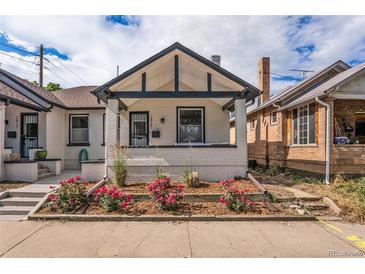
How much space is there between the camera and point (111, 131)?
844 centimetres

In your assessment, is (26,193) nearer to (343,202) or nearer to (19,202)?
(19,202)

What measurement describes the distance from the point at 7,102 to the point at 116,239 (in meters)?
7.78

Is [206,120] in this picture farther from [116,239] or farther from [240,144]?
[116,239]

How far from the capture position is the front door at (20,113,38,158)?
37.2 ft

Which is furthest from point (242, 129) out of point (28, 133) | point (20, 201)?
point (28, 133)

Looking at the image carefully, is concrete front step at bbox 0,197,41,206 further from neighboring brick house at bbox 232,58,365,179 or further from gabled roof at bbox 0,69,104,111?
neighboring brick house at bbox 232,58,365,179

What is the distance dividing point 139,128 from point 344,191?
883cm

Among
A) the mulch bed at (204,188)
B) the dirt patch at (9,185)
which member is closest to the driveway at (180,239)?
the mulch bed at (204,188)

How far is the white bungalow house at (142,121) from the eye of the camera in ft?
27.5

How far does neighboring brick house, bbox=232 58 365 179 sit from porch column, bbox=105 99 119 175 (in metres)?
8.13

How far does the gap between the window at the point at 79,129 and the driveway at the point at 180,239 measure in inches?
300

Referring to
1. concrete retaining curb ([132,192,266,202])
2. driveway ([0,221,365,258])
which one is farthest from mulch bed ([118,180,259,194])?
driveway ([0,221,365,258])

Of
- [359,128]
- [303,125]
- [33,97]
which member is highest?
[33,97]

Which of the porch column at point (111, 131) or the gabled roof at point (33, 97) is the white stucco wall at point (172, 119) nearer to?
the porch column at point (111, 131)
